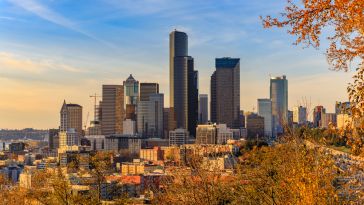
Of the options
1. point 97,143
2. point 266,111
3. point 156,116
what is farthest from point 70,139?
point 266,111

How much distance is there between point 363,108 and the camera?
5227 millimetres

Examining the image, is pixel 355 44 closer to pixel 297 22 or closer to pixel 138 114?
pixel 297 22

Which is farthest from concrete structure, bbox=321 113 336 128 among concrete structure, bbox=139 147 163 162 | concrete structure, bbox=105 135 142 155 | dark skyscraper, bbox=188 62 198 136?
dark skyscraper, bbox=188 62 198 136

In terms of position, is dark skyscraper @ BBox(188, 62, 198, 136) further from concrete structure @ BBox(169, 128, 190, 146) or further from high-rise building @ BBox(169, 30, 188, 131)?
concrete structure @ BBox(169, 128, 190, 146)

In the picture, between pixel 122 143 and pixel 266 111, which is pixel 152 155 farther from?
pixel 266 111

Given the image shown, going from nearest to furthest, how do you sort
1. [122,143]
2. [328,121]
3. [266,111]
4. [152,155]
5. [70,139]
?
[328,121]
[152,155]
[122,143]
[70,139]
[266,111]

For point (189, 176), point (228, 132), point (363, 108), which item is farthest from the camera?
point (228, 132)

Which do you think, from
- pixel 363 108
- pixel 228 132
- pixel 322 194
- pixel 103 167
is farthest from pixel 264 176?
pixel 228 132

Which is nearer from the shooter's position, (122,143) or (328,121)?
(328,121)

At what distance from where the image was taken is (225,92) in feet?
618

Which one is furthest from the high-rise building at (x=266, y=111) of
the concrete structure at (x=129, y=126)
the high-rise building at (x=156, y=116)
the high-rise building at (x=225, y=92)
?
the concrete structure at (x=129, y=126)

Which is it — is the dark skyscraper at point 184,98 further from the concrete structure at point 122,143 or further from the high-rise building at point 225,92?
the concrete structure at point 122,143

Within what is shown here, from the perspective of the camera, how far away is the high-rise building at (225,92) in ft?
610

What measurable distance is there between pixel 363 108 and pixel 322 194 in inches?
112
